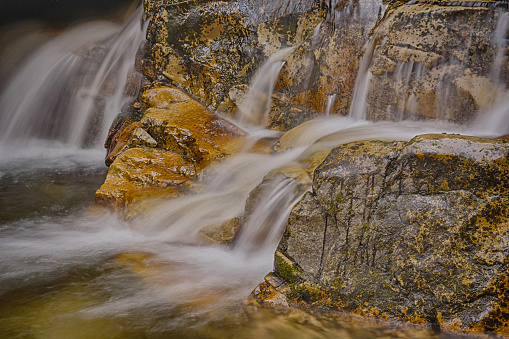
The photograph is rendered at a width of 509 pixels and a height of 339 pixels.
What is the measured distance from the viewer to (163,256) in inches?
179

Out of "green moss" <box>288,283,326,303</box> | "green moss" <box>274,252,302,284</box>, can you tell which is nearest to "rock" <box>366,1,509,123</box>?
"green moss" <box>274,252,302,284</box>

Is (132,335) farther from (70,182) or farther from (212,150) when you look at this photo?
(70,182)

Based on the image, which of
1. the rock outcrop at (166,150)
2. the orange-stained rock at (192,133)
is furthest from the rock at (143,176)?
the orange-stained rock at (192,133)

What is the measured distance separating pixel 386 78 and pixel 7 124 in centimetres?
944

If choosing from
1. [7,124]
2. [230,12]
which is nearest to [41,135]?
[7,124]

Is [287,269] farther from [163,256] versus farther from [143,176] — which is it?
[143,176]

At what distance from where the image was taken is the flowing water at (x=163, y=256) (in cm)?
317

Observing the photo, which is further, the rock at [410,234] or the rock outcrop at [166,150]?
the rock outcrop at [166,150]

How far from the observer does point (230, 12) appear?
8.49m

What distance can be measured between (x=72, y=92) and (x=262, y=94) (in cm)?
535

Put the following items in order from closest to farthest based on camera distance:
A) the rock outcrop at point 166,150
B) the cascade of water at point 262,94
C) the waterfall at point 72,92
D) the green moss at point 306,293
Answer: the green moss at point 306,293, the rock outcrop at point 166,150, the cascade of water at point 262,94, the waterfall at point 72,92

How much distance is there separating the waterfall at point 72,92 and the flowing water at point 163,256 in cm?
221

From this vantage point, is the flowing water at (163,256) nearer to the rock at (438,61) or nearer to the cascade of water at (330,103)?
the cascade of water at (330,103)

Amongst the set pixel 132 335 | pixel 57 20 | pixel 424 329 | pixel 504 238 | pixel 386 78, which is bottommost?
pixel 132 335
